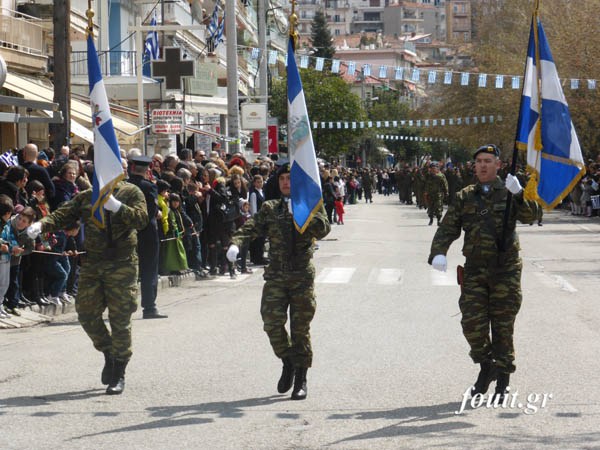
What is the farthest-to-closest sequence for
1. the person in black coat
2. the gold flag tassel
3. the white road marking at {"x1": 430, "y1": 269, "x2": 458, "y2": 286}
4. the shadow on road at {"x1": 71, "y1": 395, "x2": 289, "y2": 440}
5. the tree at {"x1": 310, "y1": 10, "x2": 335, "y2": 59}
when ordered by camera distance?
the tree at {"x1": 310, "y1": 10, "x2": 335, "y2": 59} → the white road marking at {"x1": 430, "y1": 269, "x2": 458, "y2": 286} → the person in black coat → the gold flag tassel → the shadow on road at {"x1": 71, "y1": 395, "x2": 289, "y2": 440}

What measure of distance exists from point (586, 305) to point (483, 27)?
183ft

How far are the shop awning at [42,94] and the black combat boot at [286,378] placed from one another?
17332 mm

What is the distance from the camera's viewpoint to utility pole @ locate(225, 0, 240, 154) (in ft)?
107

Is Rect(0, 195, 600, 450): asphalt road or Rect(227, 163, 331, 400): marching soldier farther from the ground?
Rect(227, 163, 331, 400): marching soldier

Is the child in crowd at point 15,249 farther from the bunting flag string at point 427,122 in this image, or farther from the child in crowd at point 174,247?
the bunting flag string at point 427,122

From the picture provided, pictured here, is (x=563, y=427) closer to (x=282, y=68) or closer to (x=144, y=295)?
(x=144, y=295)

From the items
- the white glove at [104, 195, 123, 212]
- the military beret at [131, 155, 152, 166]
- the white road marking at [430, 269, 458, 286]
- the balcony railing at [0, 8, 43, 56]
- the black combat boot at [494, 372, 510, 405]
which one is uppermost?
the balcony railing at [0, 8, 43, 56]

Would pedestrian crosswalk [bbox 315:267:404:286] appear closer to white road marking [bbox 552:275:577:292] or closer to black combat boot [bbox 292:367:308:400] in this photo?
white road marking [bbox 552:275:577:292]

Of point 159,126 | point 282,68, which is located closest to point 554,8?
point 159,126

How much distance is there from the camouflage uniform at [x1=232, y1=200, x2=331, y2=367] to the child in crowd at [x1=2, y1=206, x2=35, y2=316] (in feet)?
13.8

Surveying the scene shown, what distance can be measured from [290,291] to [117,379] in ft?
4.95

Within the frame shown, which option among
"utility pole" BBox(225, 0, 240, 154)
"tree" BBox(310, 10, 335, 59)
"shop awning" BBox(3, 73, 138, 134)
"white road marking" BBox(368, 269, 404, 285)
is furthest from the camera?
"tree" BBox(310, 10, 335, 59)

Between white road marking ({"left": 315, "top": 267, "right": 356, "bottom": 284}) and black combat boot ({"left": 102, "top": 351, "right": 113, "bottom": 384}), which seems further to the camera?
A: white road marking ({"left": 315, "top": 267, "right": 356, "bottom": 284})
